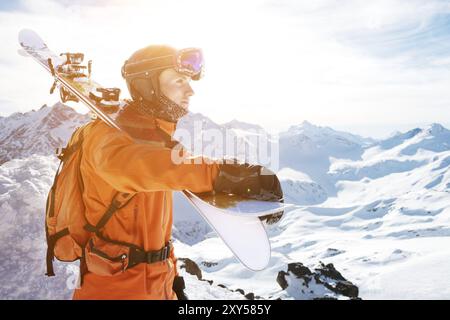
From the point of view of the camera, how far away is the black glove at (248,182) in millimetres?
2627

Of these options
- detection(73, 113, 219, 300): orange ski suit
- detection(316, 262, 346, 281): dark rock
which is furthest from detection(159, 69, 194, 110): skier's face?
detection(316, 262, 346, 281): dark rock

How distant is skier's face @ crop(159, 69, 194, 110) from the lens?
374 cm

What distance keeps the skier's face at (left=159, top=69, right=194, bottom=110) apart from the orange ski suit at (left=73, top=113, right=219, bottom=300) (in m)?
0.29

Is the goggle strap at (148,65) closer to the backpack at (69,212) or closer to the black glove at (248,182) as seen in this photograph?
the backpack at (69,212)

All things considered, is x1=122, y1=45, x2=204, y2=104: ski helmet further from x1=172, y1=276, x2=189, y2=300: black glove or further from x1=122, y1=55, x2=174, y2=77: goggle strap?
x1=172, y1=276, x2=189, y2=300: black glove

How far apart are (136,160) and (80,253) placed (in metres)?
1.65

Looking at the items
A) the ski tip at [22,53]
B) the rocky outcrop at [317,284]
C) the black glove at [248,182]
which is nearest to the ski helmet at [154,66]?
the black glove at [248,182]

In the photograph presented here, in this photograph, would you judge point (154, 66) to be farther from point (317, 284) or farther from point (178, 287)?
point (317, 284)

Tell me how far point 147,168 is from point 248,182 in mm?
687

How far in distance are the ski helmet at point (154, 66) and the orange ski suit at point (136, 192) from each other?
0.35 metres

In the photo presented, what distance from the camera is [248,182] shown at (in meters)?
2.66

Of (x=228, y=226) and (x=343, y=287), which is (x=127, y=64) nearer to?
(x=228, y=226)

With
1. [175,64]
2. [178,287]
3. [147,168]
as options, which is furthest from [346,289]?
[147,168]
